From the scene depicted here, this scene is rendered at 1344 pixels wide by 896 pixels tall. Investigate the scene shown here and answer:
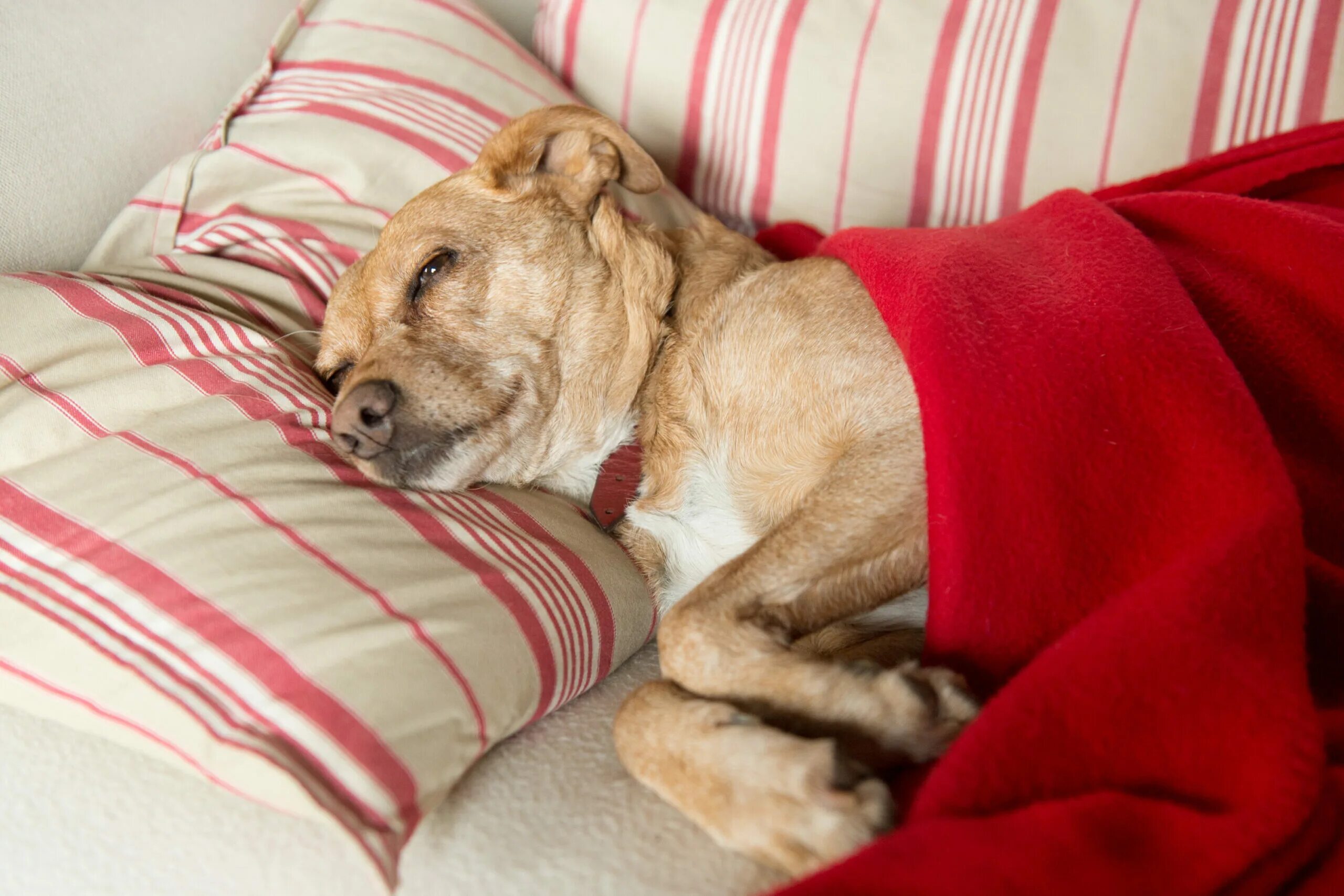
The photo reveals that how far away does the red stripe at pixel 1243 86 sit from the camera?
2.18m

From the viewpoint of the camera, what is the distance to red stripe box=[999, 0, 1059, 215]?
232cm

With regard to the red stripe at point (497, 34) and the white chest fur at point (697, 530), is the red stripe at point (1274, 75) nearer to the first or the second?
the white chest fur at point (697, 530)

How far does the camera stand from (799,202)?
2686 mm

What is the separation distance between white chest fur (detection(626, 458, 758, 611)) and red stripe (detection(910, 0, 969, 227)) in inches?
49.4

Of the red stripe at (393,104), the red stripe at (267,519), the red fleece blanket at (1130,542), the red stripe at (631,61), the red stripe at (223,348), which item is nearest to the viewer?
the red fleece blanket at (1130,542)

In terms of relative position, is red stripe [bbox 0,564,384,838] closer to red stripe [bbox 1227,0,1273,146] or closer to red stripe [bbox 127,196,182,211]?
red stripe [bbox 127,196,182,211]

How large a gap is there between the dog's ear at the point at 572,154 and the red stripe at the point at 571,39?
786 millimetres

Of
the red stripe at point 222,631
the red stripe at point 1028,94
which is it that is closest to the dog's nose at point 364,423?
the red stripe at point 222,631

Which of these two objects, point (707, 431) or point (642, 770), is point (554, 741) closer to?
point (642, 770)

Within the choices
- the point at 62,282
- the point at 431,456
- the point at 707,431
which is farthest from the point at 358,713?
the point at 62,282

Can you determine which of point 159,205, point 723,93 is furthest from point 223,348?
point 723,93

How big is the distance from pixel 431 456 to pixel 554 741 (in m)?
0.67

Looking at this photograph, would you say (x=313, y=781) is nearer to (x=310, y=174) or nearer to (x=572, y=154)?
(x=572, y=154)

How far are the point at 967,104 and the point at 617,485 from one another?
1486mm
